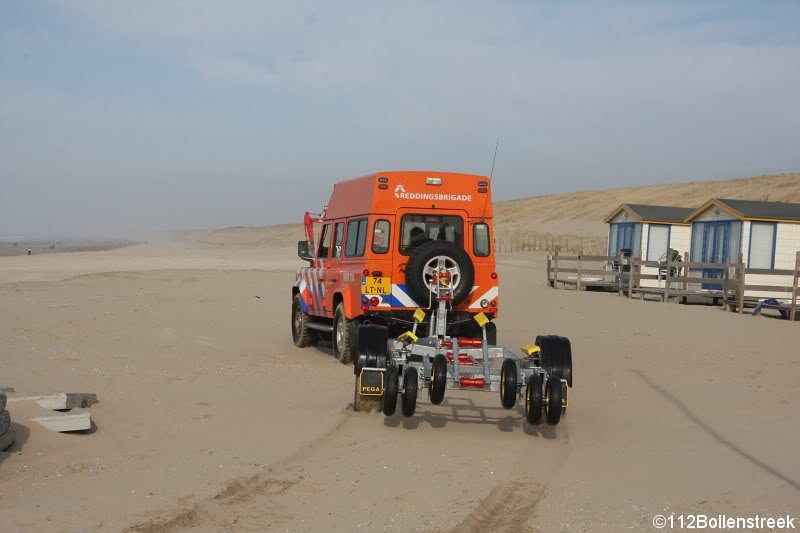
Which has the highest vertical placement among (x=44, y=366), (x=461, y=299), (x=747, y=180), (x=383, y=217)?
(x=747, y=180)

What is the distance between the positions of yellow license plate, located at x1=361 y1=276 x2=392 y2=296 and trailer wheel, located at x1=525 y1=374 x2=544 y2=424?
425 centimetres

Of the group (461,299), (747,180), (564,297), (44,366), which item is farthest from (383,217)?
(747,180)

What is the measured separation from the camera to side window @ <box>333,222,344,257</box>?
13555 millimetres

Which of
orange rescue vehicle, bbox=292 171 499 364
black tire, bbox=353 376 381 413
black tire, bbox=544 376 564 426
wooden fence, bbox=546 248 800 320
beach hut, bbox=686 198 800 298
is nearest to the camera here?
black tire, bbox=544 376 564 426

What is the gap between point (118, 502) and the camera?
6055 mm

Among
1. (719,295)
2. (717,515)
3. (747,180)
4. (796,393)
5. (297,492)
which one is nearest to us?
(717,515)

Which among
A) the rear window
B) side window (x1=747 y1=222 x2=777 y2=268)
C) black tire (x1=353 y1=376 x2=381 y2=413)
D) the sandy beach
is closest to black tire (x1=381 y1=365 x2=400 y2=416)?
the sandy beach

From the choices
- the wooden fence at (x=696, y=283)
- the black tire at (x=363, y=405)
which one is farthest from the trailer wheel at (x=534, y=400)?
the wooden fence at (x=696, y=283)

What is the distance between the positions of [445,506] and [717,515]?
178 centimetres

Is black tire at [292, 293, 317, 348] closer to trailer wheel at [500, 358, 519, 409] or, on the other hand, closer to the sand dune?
trailer wheel at [500, 358, 519, 409]

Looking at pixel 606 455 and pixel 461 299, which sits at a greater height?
pixel 461 299

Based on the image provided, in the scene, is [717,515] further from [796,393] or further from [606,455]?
[796,393]

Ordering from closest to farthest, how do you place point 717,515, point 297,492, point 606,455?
point 717,515, point 297,492, point 606,455

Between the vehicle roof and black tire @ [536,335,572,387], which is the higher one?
the vehicle roof
